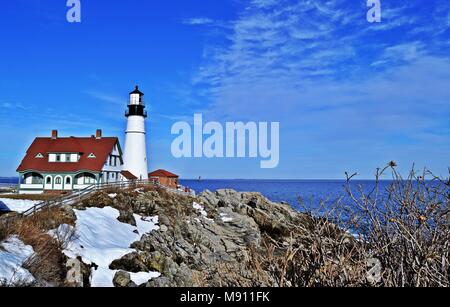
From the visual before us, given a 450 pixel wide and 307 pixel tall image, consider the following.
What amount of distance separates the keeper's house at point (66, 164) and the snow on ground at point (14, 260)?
970 inches

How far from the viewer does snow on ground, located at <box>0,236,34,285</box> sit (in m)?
7.38

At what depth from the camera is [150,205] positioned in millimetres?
24406

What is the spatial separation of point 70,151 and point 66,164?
1.26 metres

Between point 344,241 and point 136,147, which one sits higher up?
point 136,147

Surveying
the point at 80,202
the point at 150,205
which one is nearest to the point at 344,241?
the point at 80,202

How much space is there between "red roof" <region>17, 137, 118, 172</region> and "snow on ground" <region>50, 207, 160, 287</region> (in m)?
15.0

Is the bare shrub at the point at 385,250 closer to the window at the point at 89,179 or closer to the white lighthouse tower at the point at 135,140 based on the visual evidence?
the window at the point at 89,179

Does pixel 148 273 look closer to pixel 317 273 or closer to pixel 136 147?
pixel 317 273

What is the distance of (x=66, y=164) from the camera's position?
34.4 metres

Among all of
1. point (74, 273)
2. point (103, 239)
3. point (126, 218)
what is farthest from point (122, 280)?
point (126, 218)

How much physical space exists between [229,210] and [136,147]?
13.2m

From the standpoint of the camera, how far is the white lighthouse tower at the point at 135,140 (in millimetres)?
38875

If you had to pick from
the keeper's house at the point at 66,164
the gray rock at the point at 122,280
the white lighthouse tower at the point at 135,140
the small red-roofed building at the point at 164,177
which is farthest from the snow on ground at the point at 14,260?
the small red-roofed building at the point at 164,177

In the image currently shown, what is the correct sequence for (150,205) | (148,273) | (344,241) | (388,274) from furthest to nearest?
1. (150,205)
2. (148,273)
3. (344,241)
4. (388,274)
